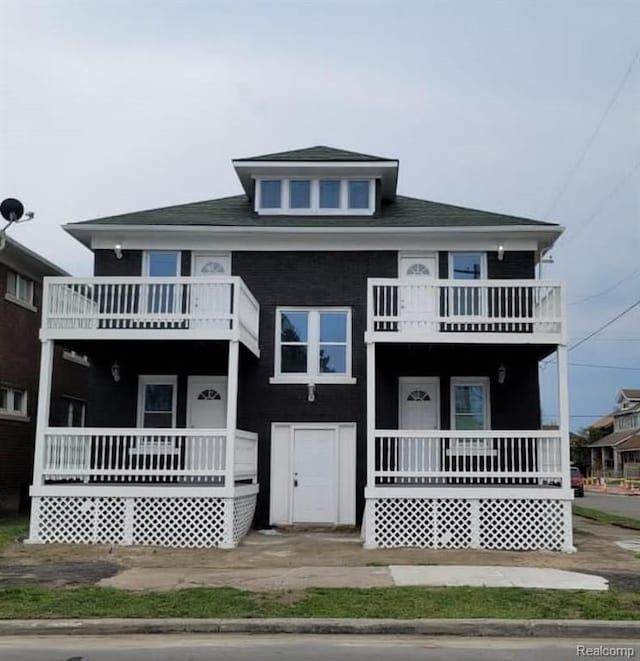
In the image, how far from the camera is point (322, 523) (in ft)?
59.2

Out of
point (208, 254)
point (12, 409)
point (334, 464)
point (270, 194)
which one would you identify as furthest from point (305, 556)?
point (12, 409)

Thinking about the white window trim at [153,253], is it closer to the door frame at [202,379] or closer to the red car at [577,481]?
the door frame at [202,379]

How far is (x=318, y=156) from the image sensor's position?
20203 mm

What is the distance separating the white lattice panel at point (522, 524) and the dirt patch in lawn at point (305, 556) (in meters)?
0.42

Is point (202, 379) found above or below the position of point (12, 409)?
above

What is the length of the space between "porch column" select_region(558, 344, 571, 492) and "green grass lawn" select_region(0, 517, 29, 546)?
34.3 feet

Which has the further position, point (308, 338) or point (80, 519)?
point (308, 338)

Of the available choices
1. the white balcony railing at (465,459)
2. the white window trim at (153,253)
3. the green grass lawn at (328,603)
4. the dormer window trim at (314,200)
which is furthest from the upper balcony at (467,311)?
the green grass lawn at (328,603)

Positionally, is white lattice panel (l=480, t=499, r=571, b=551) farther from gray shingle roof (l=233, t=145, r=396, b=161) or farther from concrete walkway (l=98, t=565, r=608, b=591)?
gray shingle roof (l=233, t=145, r=396, b=161)

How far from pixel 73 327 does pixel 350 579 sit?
8.18 metres

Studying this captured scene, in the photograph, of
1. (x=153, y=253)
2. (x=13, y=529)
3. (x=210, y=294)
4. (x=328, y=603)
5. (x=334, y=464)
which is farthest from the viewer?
(x=153, y=253)

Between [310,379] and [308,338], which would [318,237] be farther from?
[310,379]

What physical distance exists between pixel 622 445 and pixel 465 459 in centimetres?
6166

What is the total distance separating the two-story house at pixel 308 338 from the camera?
16.1 meters
